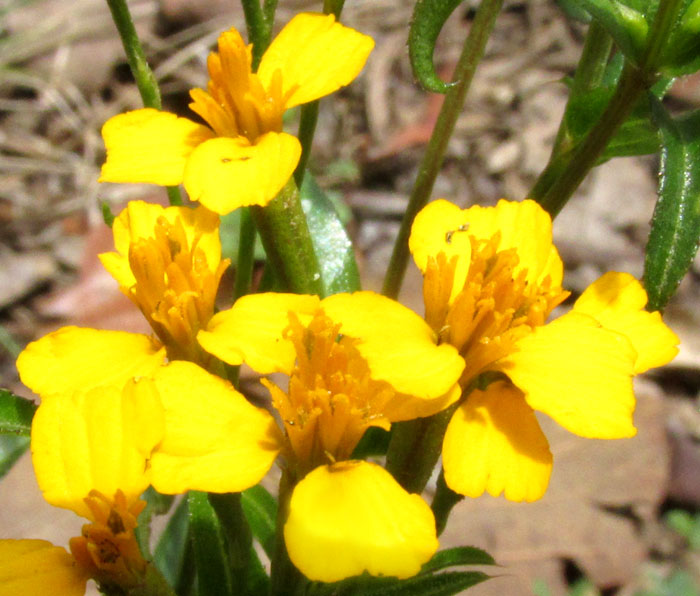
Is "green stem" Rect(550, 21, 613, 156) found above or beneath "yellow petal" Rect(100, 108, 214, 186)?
above

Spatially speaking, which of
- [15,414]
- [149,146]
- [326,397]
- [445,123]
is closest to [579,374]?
[326,397]

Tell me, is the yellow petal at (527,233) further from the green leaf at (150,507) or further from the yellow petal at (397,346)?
the green leaf at (150,507)

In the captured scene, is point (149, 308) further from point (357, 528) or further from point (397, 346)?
point (357, 528)

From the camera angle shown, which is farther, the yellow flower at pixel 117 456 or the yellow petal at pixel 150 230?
the yellow petal at pixel 150 230

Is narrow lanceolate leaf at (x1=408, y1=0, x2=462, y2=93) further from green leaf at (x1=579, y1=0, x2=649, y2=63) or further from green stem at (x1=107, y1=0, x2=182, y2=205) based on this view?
green stem at (x1=107, y1=0, x2=182, y2=205)

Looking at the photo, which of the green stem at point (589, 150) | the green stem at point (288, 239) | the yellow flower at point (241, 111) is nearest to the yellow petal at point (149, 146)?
the yellow flower at point (241, 111)

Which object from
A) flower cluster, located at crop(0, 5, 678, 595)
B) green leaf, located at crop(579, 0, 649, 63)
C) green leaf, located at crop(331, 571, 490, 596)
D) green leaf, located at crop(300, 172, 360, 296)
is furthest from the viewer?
green leaf, located at crop(300, 172, 360, 296)

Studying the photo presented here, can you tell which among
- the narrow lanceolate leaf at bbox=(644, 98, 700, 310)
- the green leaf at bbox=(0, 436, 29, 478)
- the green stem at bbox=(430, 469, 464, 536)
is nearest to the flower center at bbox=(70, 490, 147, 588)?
the green stem at bbox=(430, 469, 464, 536)
